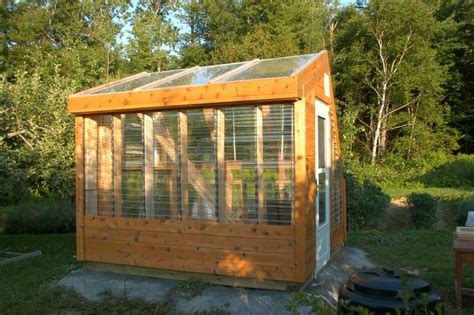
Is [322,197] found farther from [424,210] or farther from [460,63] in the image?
[460,63]

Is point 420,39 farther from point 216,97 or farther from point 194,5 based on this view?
point 216,97

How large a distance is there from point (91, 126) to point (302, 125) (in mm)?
3031

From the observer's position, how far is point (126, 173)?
229 inches

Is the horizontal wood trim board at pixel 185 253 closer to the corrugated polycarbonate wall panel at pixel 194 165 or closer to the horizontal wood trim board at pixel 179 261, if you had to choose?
the horizontal wood trim board at pixel 179 261

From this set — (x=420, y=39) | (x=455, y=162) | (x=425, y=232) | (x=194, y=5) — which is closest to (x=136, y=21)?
(x=194, y=5)

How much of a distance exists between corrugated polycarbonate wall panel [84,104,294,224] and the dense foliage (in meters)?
9.94

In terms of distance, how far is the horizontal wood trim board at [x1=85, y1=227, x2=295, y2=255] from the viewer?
4832 millimetres

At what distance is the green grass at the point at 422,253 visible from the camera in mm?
5496

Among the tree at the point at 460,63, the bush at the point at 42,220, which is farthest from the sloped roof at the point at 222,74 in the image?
the tree at the point at 460,63

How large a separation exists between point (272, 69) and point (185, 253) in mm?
2502

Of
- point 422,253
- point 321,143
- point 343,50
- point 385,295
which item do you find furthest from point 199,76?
point 343,50

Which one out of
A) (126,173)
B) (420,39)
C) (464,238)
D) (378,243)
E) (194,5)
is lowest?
(378,243)

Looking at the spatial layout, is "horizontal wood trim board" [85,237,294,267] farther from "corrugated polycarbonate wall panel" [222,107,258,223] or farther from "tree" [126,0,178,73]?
"tree" [126,0,178,73]

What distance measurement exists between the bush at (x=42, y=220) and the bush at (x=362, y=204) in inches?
237
